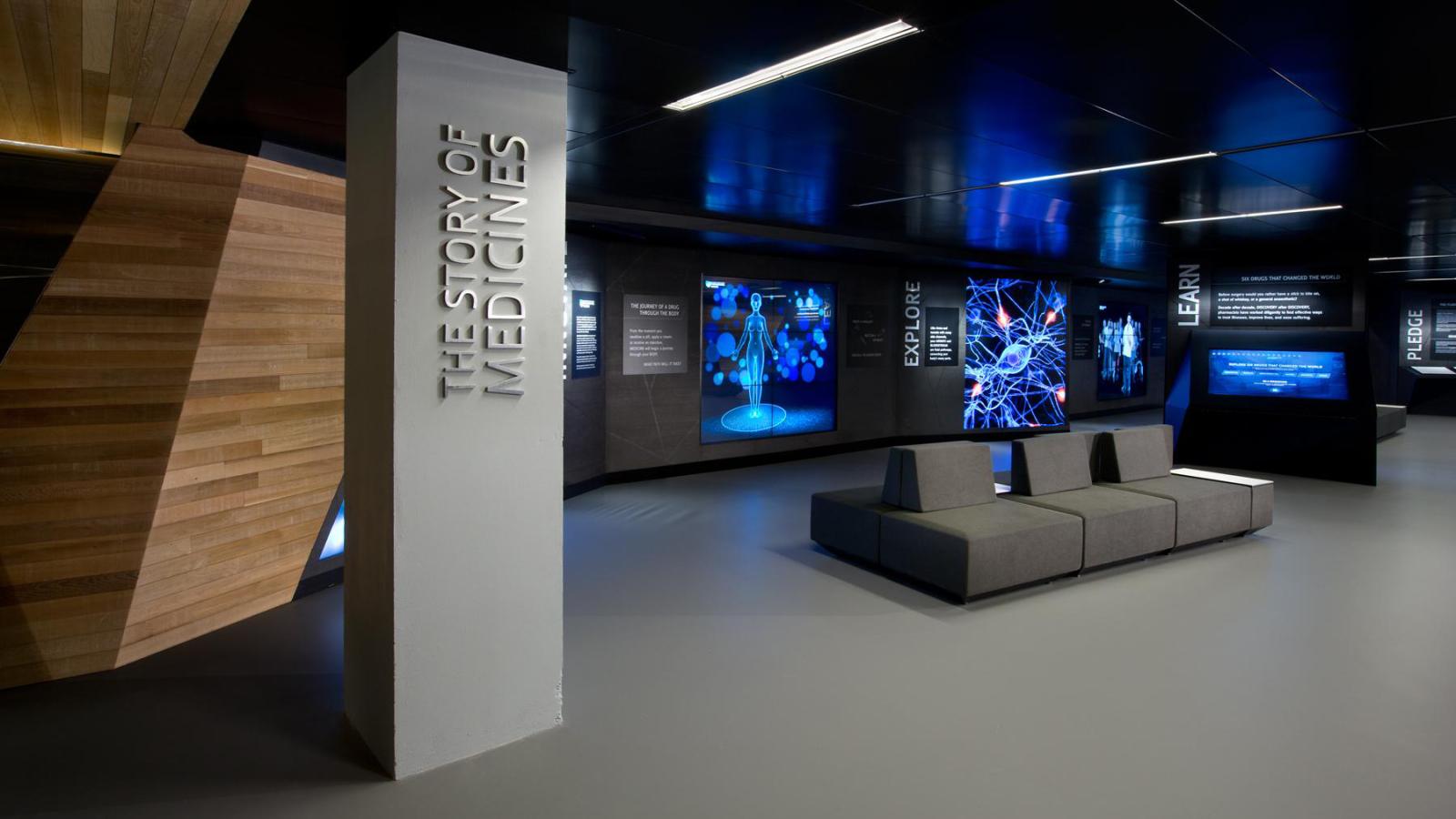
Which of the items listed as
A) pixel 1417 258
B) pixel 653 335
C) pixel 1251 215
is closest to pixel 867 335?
pixel 653 335

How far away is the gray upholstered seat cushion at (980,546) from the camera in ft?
15.8

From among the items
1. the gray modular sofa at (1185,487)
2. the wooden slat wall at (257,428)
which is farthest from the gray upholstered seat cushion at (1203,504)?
the wooden slat wall at (257,428)

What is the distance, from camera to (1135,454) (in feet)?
21.9

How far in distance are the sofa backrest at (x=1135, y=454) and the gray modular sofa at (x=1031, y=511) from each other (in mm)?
10

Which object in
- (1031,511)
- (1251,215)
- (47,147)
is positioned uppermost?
(1251,215)

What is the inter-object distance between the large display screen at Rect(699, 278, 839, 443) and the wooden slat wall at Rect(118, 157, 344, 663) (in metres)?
5.01

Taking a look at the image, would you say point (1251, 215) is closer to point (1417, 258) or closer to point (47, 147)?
point (1417, 258)

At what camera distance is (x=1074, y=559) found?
533 centimetres

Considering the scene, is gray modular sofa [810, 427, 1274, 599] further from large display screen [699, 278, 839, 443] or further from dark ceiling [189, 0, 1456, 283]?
large display screen [699, 278, 839, 443]

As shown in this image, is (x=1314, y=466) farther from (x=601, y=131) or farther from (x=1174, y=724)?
(x=601, y=131)

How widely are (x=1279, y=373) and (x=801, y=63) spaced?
28.2 ft

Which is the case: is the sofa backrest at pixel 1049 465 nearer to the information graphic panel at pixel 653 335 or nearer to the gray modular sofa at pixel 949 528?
the gray modular sofa at pixel 949 528

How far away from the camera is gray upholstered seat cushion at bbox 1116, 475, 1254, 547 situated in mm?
6043

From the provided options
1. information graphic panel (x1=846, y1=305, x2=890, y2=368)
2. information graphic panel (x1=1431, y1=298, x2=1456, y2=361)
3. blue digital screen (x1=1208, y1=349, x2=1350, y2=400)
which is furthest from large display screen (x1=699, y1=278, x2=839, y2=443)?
information graphic panel (x1=1431, y1=298, x2=1456, y2=361)
